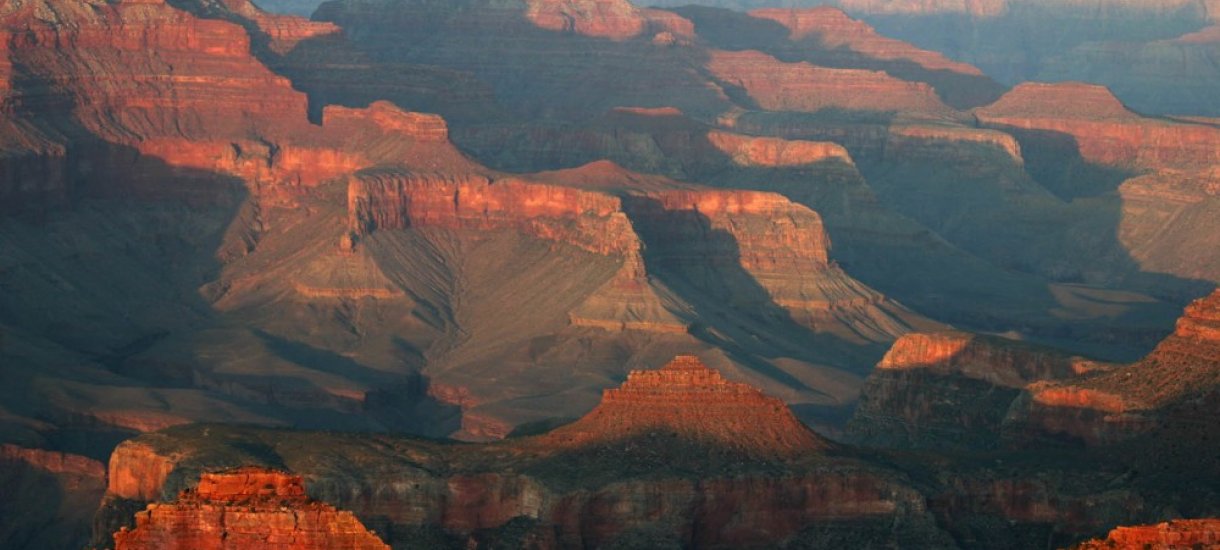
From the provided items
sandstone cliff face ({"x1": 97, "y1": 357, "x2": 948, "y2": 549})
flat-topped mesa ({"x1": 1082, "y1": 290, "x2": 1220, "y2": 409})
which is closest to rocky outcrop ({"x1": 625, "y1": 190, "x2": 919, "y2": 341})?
flat-topped mesa ({"x1": 1082, "y1": 290, "x2": 1220, "y2": 409})

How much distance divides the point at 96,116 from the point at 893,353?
71.3m

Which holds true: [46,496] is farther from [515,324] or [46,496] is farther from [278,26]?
[278,26]

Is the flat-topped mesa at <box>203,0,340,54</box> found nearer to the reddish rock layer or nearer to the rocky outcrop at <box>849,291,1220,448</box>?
the rocky outcrop at <box>849,291,1220,448</box>

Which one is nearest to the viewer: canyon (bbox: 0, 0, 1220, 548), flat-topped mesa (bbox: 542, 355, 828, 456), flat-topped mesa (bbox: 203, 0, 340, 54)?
canyon (bbox: 0, 0, 1220, 548)

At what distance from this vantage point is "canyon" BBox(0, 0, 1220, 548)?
229 feet

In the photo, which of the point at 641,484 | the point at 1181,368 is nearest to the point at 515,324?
the point at 1181,368

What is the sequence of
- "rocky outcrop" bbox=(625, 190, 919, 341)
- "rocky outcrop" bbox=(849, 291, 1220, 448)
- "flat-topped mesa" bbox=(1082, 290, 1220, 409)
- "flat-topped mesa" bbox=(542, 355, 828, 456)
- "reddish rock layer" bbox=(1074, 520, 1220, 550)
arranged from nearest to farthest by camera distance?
"reddish rock layer" bbox=(1074, 520, 1220, 550) < "flat-topped mesa" bbox=(542, 355, 828, 456) < "flat-topped mesa" bbox=(1082, 290, 1220, 409) < "rocky outcrop" bbox=(849, 291, 1220, 448) < "rocky outcrop" bbox=(625, 190, 919, 341)

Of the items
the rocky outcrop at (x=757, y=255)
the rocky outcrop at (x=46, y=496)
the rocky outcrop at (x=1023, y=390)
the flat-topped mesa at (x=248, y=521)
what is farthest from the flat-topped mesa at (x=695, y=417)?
the rocky outcrop at (x=757, y=255)

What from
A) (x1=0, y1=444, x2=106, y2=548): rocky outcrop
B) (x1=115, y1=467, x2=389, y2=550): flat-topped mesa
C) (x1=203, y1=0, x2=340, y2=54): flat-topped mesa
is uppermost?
(x1=115, y1=467, x2=389, y2=550): flat-topped mesa

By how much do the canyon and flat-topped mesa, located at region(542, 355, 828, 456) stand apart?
0.31 feet

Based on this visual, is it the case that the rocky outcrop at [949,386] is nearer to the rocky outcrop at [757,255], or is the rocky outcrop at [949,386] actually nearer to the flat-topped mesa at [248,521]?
the rocky outcrop at [757,255]

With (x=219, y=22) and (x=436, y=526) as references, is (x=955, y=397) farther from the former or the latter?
(x=219, y=22)

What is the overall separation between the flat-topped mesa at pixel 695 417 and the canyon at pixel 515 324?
3.7 inches

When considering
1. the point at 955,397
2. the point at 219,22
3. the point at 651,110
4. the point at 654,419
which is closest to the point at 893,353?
the point at 955,397
